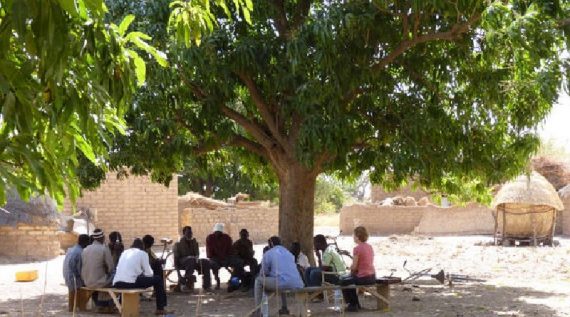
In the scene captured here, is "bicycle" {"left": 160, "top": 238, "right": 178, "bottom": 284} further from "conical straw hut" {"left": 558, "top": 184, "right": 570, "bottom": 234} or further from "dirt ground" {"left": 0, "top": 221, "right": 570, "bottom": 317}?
"conical straw hut" {"left": 558, "top": 184, "right": 570, "bottom": 234}

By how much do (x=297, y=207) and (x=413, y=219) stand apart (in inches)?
803

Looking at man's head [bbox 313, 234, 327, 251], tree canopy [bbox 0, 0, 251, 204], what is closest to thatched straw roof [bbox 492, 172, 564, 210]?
man's head [bbox 313, 234, 327, 251]

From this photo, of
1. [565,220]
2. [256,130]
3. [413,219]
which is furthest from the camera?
[413,219]

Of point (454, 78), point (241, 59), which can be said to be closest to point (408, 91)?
point (454, 78)

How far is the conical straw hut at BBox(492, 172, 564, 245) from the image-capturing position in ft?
84.8

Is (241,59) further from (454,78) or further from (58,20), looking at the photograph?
(58,20)

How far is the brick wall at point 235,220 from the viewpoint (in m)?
26.2

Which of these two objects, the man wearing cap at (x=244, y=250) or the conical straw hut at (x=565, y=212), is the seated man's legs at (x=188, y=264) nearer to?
the man wearing cap at (x=244, y=250)

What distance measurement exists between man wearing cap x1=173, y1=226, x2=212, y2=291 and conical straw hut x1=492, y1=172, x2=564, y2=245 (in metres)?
15.7

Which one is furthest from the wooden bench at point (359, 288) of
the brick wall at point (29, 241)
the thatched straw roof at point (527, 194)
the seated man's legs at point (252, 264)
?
the thatched straw roof at point (527, 194)

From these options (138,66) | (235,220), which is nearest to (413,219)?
(235,220)

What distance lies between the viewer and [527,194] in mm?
25859

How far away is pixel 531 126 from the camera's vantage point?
10906mm

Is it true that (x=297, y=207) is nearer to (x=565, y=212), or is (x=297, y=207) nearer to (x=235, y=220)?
(x=235, y=220)
